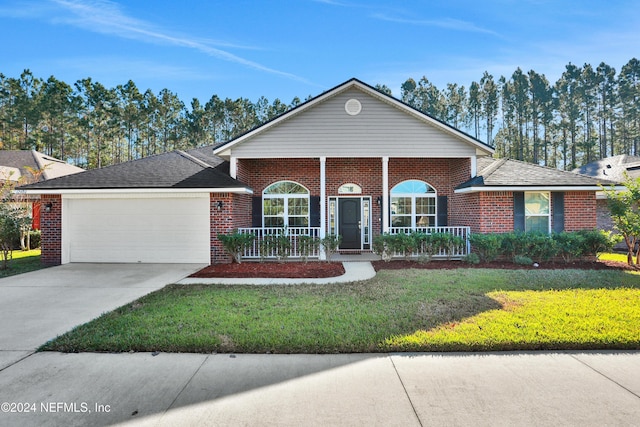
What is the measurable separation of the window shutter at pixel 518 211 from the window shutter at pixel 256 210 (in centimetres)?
877

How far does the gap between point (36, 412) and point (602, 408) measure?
4.82 metres

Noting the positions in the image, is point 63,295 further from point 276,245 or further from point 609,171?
point 609,171

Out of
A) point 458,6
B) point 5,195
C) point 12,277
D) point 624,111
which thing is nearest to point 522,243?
point 458,6

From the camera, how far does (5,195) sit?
12.5 meters

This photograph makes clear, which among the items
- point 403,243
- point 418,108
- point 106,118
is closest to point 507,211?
point 403,243

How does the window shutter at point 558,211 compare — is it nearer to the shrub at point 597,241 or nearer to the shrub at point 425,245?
the shrub at point 597,241

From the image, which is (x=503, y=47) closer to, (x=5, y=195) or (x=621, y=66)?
(x=5, y=195)

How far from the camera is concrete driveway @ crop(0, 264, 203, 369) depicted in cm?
439

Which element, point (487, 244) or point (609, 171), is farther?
point (609, 171)

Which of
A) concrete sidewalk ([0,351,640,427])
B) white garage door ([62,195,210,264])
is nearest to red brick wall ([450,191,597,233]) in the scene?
concrete sidewalk ([0,351,640,427])

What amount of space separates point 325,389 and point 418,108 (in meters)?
32.7

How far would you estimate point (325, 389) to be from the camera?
3.03 meters

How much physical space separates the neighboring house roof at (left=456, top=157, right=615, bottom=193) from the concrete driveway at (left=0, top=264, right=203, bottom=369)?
9.19 meters

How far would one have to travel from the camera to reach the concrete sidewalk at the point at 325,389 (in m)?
2.60
